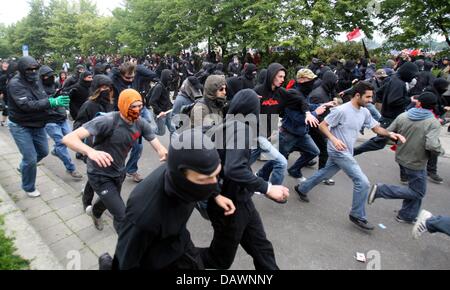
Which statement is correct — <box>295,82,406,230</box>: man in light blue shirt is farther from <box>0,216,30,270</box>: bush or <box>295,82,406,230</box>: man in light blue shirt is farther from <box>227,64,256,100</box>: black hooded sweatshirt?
<box>0,216,30,270</box>: bush

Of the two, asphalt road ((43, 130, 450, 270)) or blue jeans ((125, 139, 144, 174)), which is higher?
blue jeans ((125, 139, 144, 174))

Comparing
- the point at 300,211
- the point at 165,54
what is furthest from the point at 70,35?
the point at 300,211

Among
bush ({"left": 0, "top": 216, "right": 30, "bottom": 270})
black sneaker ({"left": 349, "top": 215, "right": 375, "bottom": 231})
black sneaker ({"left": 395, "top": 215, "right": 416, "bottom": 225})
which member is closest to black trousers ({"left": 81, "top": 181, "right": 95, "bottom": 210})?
bush ({"left": 0, "top": 216, "right": 30, "bottom": 270})

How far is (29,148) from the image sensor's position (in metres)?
4.52

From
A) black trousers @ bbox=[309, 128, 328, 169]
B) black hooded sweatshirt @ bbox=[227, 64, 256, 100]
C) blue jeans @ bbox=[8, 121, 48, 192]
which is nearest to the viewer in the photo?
blue jeans @ bbox=[8, 121, 48, 192]

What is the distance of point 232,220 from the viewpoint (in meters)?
2.59

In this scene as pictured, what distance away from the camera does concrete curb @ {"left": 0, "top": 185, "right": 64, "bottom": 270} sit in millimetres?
3072

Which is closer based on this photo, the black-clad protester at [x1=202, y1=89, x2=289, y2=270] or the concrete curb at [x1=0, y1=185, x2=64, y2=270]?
the black-clad protester at [x1=202, y1=89, x2=289, y2=270]

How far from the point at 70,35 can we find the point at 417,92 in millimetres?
35183

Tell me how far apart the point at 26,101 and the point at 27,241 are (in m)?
1.86

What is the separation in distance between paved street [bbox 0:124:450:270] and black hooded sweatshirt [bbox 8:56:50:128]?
1.16 metres

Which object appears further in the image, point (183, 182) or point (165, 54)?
point (165, 54)

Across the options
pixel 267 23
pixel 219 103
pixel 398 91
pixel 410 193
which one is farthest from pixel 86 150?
pixel 267 23

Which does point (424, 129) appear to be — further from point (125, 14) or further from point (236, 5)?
point (125, 14)
